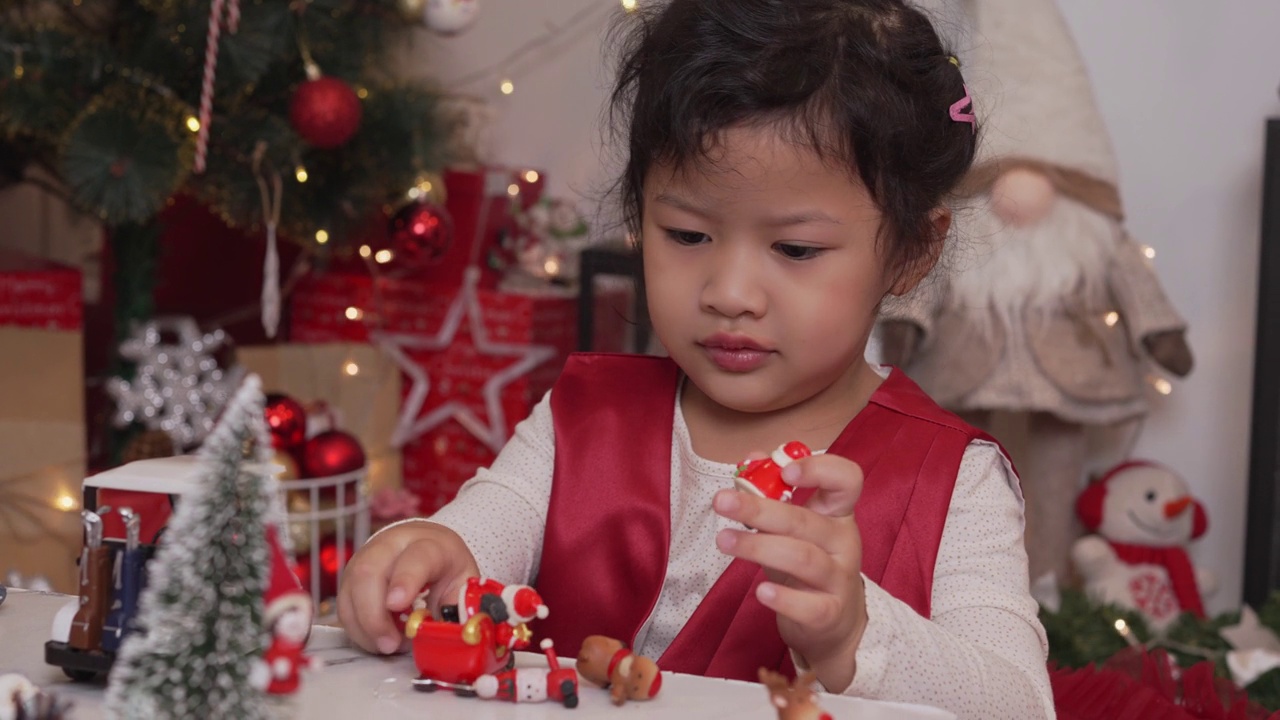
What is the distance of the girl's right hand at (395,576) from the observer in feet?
2.19

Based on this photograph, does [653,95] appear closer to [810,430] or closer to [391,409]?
[810,430]

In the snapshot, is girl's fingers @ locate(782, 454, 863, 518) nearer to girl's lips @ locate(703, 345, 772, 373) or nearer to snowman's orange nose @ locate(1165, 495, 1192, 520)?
girl's lips @ locate(703, 345, 772, 373)

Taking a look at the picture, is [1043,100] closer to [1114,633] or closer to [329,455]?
[1114,633]

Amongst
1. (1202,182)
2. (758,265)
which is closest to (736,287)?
(758,265)

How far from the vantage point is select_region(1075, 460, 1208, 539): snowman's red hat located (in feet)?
6.86

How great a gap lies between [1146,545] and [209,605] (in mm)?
1913

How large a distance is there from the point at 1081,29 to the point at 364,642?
6.18ft

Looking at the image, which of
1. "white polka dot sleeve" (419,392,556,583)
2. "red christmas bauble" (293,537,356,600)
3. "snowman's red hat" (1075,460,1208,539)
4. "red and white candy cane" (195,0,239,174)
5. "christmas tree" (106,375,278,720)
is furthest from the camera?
"snowman's red hat" (1075,460,1208,539)

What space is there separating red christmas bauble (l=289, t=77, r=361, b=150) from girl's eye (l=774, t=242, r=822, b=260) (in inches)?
46.3

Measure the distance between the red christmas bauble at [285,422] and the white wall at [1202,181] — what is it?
611mm

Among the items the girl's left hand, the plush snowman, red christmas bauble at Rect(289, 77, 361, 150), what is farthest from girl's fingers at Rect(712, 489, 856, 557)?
the plush snowman

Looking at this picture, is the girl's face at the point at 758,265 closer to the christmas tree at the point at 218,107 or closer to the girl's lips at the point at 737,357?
the girl's lips at the point at 737,357

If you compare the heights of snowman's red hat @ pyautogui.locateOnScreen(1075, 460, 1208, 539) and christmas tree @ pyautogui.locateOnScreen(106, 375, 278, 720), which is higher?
christmas tree @ pyautogui.locateOnScreen(106, 375, 278, 720)

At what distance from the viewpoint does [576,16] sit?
8.45 ft
